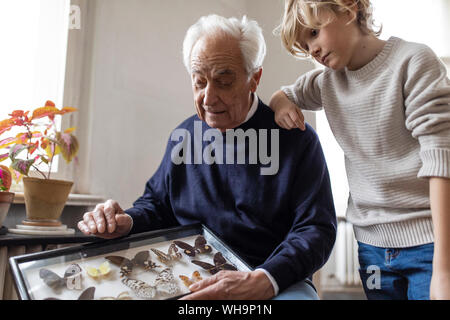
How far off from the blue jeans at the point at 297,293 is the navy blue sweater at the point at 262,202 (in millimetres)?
44

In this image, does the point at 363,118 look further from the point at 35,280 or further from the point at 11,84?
the point at 11,84

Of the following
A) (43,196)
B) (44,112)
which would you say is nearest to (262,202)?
(43,196)

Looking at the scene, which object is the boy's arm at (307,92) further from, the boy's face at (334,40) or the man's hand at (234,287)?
the man's hand at (234,287)

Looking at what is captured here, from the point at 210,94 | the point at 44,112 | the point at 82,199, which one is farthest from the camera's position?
the point at 82,199

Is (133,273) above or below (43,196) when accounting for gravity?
below

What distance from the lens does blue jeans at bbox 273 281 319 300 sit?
0.86 m

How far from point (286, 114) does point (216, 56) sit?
27cm

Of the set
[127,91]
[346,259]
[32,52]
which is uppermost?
[32,52]

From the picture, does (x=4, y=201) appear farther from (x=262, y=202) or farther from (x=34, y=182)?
(x=262, y=202)

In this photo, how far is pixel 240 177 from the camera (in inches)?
46.0

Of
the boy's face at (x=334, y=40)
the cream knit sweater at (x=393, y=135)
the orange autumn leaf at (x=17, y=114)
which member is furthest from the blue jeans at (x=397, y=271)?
the orange autumn leaf at (x=17, y=114)

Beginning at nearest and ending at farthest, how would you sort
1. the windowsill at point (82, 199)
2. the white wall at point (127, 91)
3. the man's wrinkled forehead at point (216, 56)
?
1. the man's wrinkled forehead at point (216, 56)
2. the windowsill at point (82, 199)
3. the white wall at point (127, 91)

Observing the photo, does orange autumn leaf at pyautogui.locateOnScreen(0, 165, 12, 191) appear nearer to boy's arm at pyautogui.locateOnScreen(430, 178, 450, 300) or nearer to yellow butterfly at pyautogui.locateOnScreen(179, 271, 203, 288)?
yellow butterfly at pyautogui.locateOnScreen(179, 271, 203, 288)

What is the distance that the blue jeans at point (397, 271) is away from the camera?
963 mm
